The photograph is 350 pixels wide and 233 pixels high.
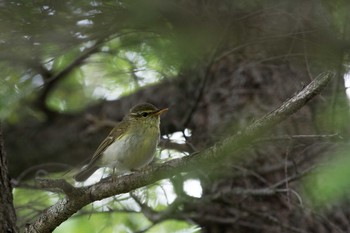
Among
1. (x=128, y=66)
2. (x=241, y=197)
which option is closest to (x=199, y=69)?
(x=128, y=66)

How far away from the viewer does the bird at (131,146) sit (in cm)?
464

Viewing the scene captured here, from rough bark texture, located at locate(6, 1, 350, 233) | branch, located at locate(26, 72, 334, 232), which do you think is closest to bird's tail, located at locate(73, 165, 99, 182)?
rough bark texture, located at locate(6, 1, 350, 233)

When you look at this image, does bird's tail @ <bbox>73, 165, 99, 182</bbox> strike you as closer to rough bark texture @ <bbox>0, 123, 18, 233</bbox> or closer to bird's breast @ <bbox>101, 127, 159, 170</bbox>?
bird's breast @ <bbox>101, 127, 159, 170</bbox>

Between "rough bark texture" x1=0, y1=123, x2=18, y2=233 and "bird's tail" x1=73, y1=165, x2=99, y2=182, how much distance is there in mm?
1040

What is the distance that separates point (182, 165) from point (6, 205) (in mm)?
1221

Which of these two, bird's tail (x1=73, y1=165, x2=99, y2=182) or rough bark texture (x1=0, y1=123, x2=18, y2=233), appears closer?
rough bark texture (x1=0, y1=123, x2=18, y2=233)

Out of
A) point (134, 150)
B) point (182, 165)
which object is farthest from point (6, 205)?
point (182, 165)

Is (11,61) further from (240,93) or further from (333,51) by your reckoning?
(240,93)

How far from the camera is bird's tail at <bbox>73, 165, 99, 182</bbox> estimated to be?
4957mm

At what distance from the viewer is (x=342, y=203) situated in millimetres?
5043

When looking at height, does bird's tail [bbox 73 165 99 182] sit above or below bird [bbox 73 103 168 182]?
below

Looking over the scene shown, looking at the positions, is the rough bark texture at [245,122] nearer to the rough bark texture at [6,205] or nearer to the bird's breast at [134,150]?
the bird's breast at [134,150]

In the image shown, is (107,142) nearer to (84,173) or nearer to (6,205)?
(84,173)

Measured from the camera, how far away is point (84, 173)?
4980 millimetres
